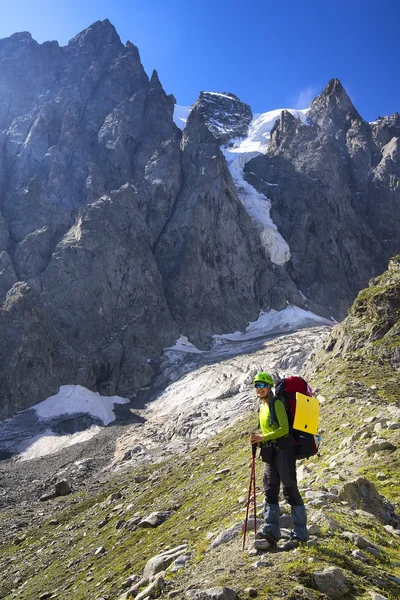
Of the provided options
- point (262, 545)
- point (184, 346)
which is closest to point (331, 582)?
point (262, 545)

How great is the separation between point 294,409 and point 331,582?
9.62 feet

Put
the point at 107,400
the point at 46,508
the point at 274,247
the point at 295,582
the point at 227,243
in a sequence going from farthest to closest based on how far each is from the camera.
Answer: the point at 274,247, the point at 227,243, the point at 107,400, the point at 46,508, the point at 295,582

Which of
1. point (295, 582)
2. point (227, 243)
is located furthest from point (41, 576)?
point (227, 243)

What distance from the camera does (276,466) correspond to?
9117 mm

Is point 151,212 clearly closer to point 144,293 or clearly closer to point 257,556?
point 144,293

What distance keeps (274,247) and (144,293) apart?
54834 mm

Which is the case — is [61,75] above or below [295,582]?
above

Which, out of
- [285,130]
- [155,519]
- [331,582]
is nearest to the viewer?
[331,582]

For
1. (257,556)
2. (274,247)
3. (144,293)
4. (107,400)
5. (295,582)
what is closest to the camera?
(295,582)

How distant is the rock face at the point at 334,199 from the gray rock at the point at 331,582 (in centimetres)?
14350

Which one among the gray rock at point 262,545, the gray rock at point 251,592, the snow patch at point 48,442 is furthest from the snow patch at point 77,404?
the gray rock at point 251,592

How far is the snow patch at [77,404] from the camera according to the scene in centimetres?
8469

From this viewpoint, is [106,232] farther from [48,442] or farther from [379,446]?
[379,446]

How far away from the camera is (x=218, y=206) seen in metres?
145
